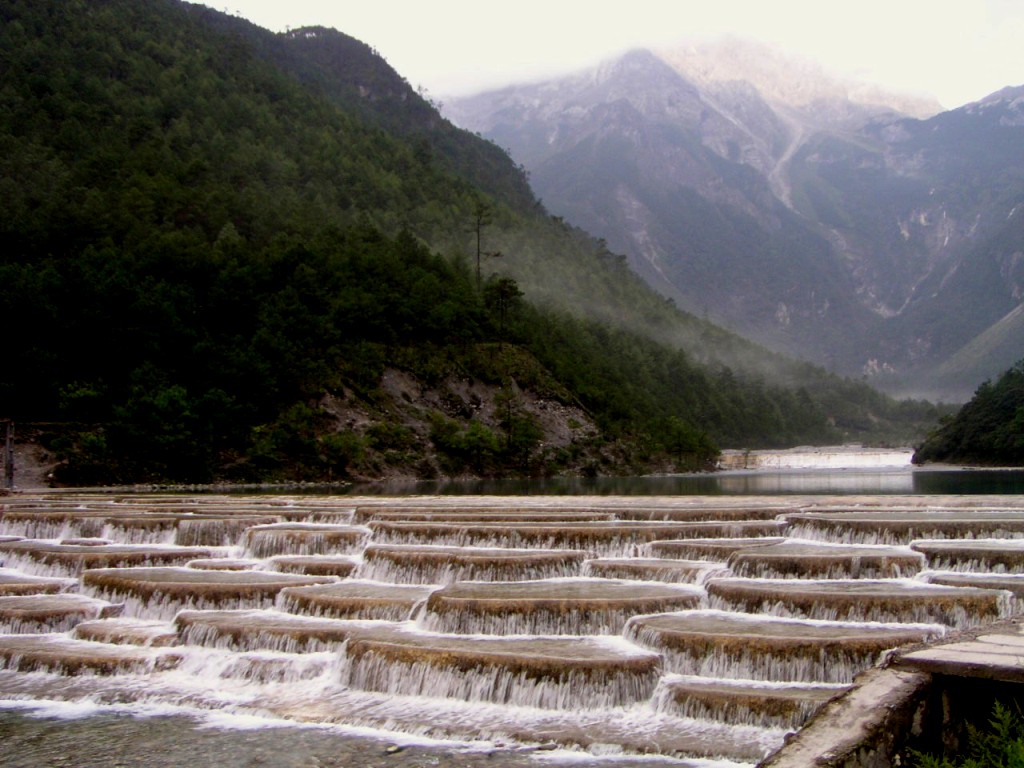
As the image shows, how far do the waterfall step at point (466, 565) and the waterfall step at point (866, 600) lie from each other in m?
4.14

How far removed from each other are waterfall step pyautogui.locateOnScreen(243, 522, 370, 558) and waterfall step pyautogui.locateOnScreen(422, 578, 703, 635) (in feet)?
26.5

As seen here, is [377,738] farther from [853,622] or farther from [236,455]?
[236,455]

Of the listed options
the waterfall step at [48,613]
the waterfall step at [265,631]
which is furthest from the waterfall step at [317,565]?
the waterfall step at [48,613]

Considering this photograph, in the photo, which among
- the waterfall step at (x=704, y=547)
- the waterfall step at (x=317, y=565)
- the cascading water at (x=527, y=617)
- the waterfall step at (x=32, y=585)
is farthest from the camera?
the waterfall step at (x=32, y=585)

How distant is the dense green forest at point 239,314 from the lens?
243 ft

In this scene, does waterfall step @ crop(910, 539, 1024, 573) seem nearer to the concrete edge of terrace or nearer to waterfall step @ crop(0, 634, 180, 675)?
the concrete edge of terrace

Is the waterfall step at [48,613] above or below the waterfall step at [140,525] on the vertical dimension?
below

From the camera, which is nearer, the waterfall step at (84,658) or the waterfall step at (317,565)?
the waterfall step at (84,658)

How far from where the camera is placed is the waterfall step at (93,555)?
85.3 feet

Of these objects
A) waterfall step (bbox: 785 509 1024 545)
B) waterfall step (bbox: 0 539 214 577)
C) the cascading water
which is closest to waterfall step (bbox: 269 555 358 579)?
the cascading water

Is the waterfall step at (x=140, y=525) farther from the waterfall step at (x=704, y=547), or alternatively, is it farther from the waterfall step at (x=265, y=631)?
the waterfall step at (x=704, y=547)

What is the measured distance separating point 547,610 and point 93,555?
14.6 metres

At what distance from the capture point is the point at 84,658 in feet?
58.9

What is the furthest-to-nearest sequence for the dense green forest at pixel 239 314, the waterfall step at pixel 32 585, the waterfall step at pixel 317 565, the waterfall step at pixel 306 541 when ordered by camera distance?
the dense green forest at pixel 239 314, the waterfall step at pixel 306 541, the waterfall step at pixel 32 585, the waterfall step at pixel 317 565
